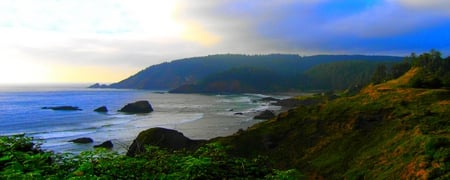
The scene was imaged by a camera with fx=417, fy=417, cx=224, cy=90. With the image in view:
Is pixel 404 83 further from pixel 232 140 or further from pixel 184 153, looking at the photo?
pixel 184 153

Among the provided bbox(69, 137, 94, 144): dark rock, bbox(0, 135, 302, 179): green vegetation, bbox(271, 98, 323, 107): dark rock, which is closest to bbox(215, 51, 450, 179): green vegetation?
bbox(0, 135, 302, 179): green vegetation

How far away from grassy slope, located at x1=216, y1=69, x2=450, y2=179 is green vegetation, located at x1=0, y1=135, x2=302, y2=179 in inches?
586

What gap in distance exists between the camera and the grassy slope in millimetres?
23522

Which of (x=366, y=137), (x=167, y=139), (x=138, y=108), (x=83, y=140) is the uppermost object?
(x=366, y=137)

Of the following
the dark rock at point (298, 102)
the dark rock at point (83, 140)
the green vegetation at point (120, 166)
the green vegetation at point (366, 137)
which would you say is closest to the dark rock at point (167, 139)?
the green vegetation at point (366, 137)

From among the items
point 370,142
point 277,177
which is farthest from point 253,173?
point 370,142

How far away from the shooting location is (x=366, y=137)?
32250 millimetres

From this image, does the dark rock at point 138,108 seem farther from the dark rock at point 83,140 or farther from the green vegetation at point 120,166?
the green vegetation at point 120,166

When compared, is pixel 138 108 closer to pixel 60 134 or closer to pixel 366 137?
pixel 60 134

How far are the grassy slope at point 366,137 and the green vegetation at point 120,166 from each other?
1489 centimetres

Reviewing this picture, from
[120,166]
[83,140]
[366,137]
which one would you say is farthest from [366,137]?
[83,140]

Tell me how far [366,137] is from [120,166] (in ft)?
92.1

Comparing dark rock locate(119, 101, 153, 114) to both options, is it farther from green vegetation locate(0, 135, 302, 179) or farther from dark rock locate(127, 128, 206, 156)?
green vegetation locate(0, 135, 302, 179)

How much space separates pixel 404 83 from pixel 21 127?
64.7 metres
